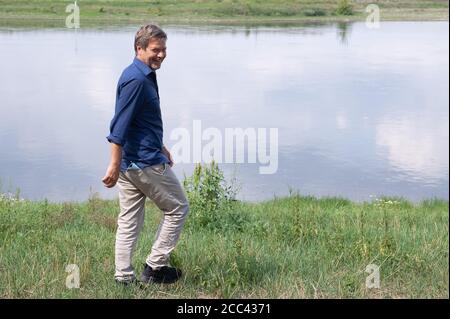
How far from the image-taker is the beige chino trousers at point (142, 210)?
16.0ft

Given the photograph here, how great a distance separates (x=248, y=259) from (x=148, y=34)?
66.7 inches

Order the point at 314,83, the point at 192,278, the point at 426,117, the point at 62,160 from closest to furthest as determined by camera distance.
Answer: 1. the point at 192,278
2. the point at 62,160
3. the point at 426,117
4. the point at 314,83

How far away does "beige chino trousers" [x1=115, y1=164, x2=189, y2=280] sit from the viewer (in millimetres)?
4891

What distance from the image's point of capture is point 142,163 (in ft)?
15.9

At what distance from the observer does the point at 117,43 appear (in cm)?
3903

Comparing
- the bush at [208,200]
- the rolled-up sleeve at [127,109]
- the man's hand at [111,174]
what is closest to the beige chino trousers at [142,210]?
the man's hand at [111,174]

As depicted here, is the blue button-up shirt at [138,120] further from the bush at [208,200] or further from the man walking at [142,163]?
the bush at [208,200]

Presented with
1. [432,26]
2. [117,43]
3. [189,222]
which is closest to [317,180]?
[189,222]

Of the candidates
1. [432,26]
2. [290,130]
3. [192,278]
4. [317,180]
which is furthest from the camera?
[432,26]

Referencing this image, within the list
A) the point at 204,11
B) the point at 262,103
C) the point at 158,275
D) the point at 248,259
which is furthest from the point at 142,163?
the point at 204,11

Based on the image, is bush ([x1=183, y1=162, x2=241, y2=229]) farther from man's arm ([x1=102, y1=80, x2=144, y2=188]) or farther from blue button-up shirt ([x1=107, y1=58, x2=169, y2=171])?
man's arm ([x1=102, y1=80, x2=144, y2=188])

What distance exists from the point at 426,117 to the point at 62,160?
15464mm

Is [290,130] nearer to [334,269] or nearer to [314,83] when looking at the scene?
[314,83]

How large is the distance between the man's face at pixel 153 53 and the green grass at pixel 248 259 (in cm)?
136
